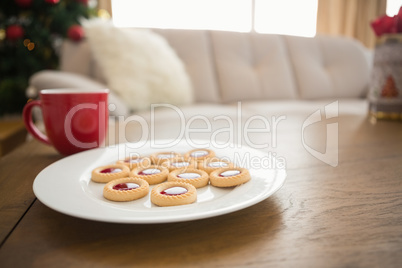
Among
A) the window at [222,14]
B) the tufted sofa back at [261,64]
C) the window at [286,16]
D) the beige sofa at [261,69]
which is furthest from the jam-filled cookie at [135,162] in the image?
the window at [286,16]

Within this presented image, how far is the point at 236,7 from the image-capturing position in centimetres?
381

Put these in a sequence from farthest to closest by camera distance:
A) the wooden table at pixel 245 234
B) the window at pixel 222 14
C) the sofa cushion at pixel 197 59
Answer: the window at pixel 222 14
the sofa cushion at pixel 197 59
the wooden table at pixel 245 234

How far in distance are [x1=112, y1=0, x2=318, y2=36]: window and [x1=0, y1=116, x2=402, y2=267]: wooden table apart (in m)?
3.29

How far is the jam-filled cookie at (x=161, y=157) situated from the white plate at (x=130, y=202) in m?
0.06

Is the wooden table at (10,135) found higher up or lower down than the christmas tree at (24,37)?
lower down

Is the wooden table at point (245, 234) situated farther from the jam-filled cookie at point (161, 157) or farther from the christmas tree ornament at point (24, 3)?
the christmas tree ornament at point (24, 3)

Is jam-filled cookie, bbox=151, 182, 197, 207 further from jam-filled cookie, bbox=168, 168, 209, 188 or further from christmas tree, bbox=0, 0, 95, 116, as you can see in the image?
christmas tree, bbox=0, 0, 95, 116

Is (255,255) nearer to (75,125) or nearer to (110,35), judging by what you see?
(75,125)

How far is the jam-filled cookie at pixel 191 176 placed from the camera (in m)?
0.47

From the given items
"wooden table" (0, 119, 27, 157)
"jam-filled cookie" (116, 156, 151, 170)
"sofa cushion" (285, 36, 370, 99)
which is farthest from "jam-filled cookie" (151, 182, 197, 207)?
"sofa cushion" (285, 36, 370, 99)

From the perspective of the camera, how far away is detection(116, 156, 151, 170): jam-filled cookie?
0.55 meters

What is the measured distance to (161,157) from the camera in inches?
23.3

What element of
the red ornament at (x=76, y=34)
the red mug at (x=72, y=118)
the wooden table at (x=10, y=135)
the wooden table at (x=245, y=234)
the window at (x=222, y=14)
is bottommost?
the wooden table at (x=10, y=135)

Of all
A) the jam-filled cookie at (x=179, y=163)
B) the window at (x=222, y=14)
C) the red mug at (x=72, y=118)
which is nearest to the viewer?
the jam-filled cookie at (x=179, y=163)
